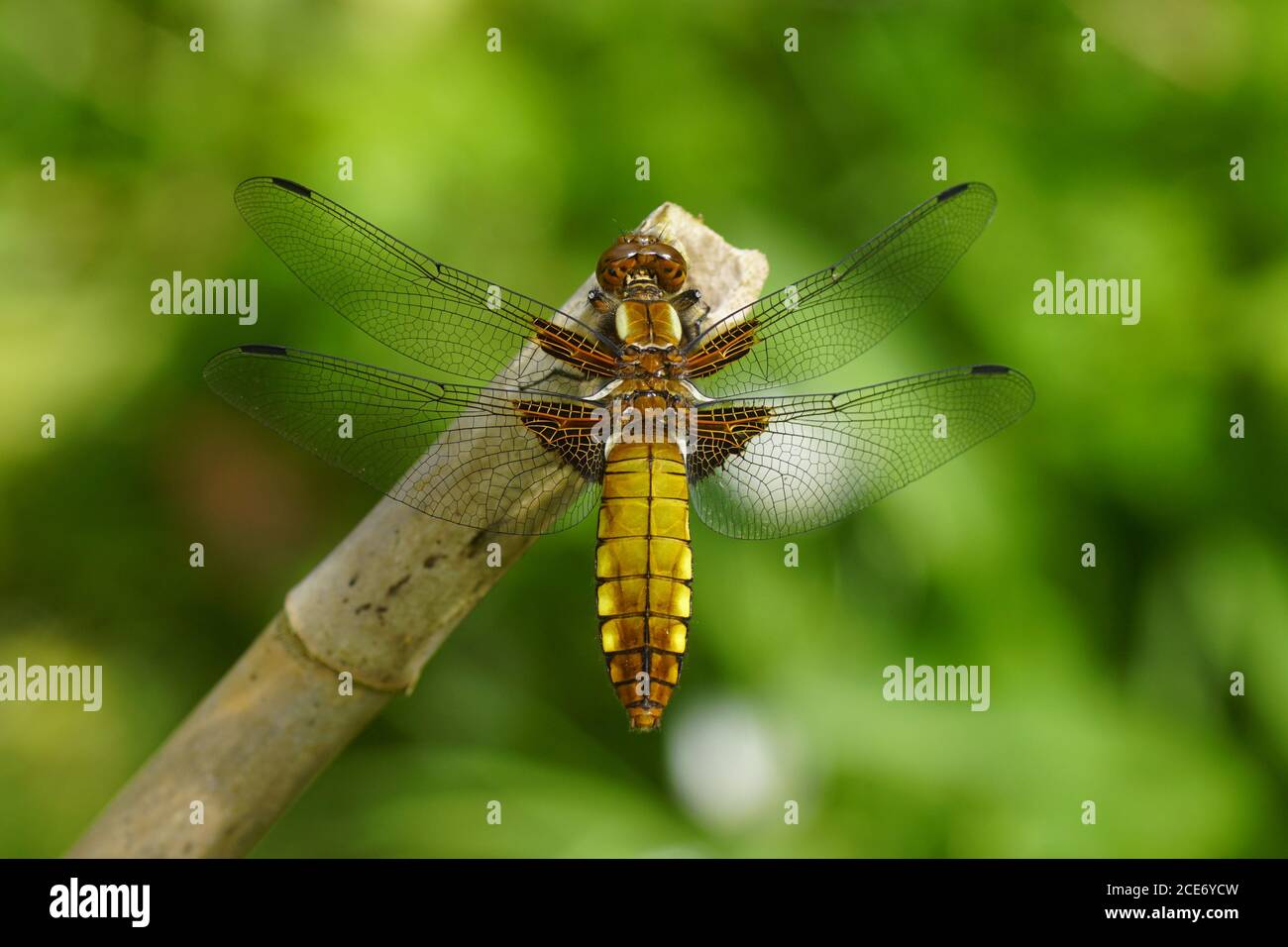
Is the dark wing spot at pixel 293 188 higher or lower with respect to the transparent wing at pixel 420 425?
higher
